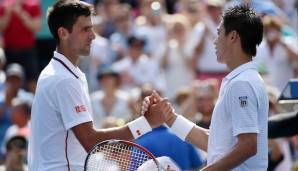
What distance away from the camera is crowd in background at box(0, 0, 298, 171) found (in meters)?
12.5

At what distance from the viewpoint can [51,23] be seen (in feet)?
21.6

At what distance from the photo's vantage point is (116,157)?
19.8ft

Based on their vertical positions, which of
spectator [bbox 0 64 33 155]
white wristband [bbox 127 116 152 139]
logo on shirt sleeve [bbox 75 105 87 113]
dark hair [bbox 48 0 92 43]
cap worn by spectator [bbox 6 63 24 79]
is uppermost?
dark hair [bbox 48 0 92 43]

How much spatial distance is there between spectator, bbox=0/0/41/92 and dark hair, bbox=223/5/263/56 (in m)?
8.02

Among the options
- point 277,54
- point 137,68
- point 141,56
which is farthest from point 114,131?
point 141,56

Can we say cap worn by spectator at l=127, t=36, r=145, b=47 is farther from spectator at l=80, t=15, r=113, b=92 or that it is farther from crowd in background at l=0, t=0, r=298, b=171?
spectator at l=80, t=15, r=113, b=92

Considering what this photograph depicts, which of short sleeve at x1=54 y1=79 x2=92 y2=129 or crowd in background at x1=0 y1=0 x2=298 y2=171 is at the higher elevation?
short sleeve at x1=54 y1=79 x2=92 y2=129

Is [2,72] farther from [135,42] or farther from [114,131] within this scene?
[114,131]

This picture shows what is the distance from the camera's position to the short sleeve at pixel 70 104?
628 centimetres

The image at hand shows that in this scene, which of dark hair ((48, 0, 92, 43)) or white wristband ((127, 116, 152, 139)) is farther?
dark hair ((48, 0, 92, 43))

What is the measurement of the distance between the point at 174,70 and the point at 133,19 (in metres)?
2.09

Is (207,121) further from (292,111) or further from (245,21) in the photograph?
(245,21)

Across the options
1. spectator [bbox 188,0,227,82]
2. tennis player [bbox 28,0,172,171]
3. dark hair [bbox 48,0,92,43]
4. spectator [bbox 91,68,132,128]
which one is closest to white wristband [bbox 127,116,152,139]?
tennis player [bbox 28,0,172,171]

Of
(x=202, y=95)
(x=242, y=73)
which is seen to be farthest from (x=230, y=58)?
(x=202, y=95)
